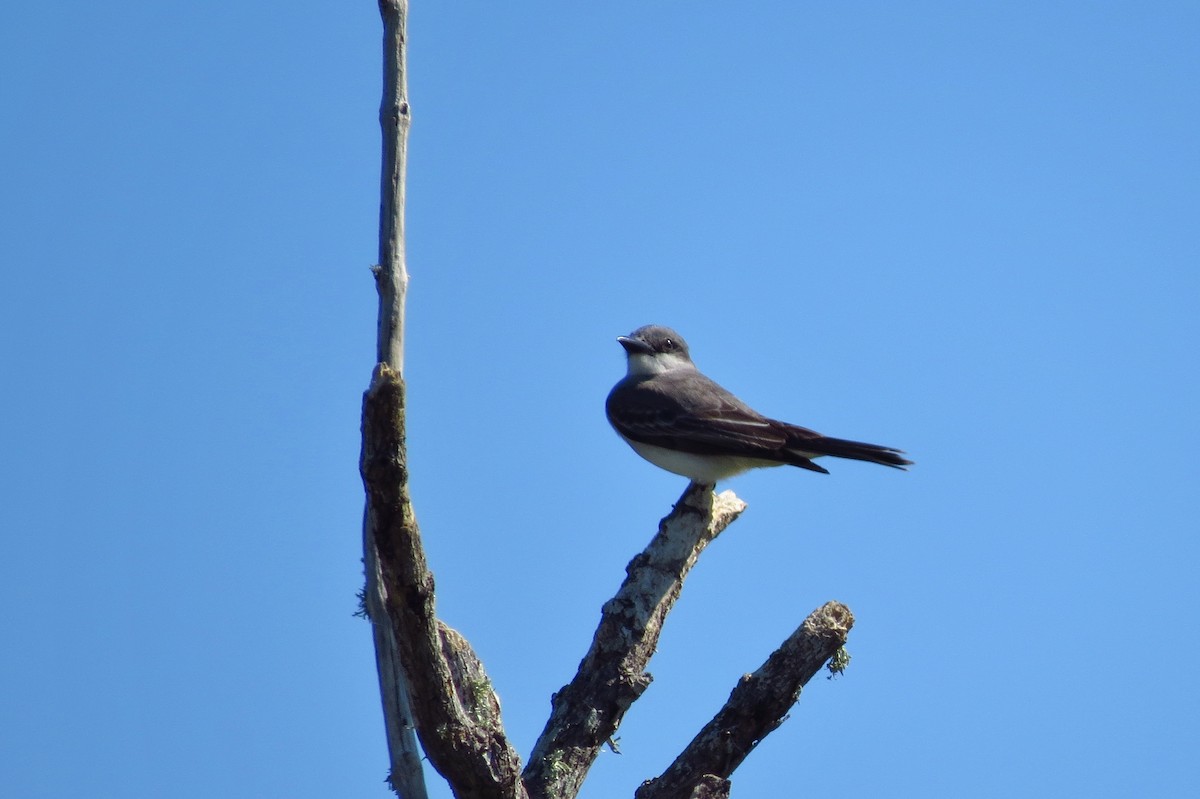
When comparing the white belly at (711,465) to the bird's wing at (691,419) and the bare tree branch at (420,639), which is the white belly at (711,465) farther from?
the bare tree branch at (420,639)

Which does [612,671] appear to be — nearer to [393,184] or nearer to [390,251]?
[390,251]

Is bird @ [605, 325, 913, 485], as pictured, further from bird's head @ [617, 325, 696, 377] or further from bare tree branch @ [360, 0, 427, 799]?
bare tree branch @ [360, 0, 427, 799]

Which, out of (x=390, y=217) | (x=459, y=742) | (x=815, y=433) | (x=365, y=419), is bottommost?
(x=459, y=742)

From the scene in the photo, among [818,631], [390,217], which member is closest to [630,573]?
[818,631]

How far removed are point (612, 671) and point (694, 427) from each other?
14.0ft

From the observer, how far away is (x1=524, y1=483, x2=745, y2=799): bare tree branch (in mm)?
7898

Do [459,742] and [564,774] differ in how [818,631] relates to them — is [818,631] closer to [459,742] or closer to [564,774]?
[564,774]

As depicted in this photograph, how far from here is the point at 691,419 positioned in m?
12.4

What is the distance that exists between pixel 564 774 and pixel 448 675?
1984 mm

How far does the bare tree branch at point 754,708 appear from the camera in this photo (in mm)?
7883

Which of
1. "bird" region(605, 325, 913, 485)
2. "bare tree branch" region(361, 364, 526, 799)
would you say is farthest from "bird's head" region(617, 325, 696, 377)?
"bare tree branch" region(361, 364, 526, 799)

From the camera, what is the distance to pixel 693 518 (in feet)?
34.1

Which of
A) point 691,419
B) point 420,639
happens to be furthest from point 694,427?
point 420,639

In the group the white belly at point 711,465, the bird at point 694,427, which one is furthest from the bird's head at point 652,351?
the white belly at point 711,465
